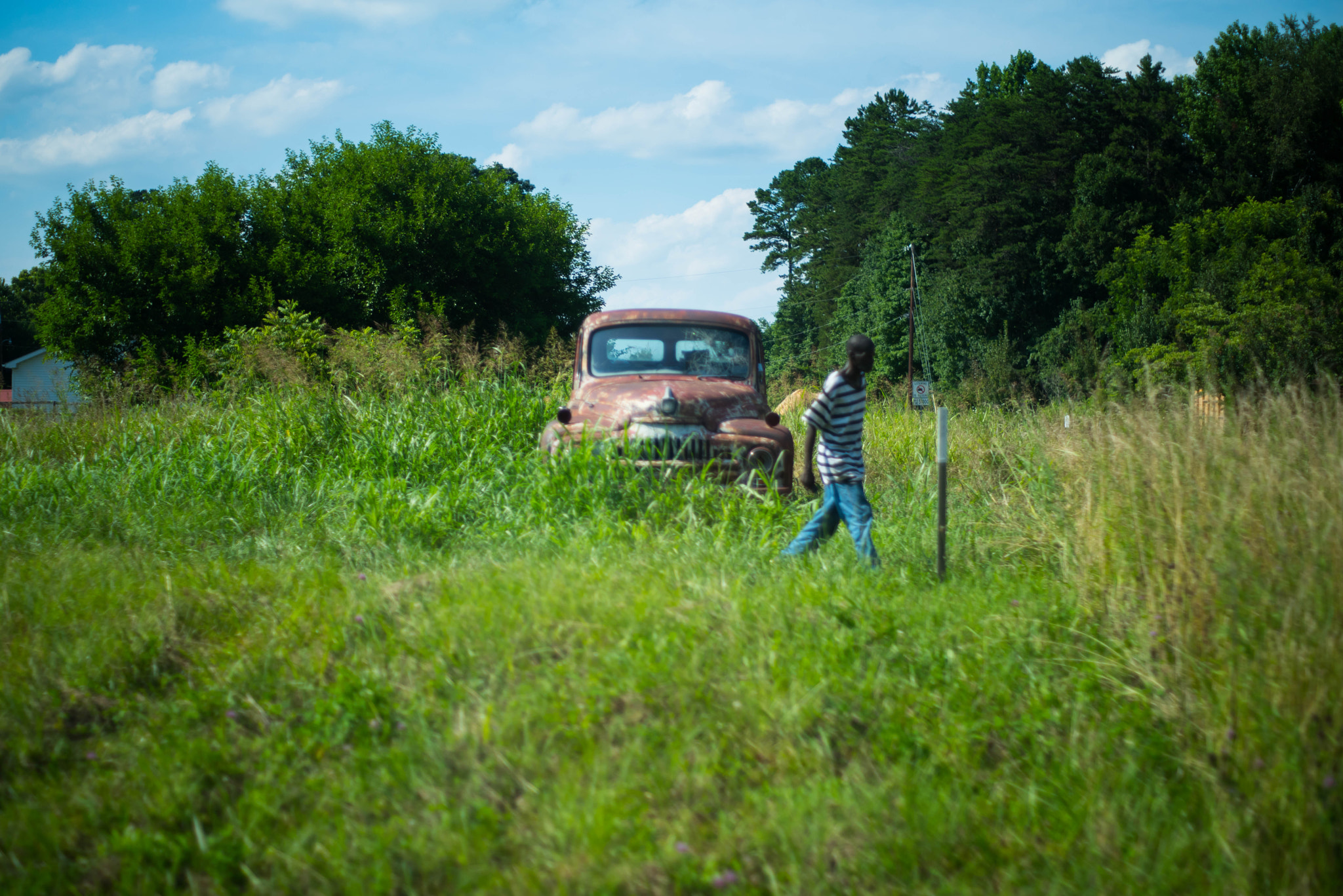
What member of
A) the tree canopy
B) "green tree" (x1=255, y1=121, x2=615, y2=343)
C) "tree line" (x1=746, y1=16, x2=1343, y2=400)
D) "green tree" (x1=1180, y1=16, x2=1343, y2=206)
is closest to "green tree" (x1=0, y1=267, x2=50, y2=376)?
the tree canopy

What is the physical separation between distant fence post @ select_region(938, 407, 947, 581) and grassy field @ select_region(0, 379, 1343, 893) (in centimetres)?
13

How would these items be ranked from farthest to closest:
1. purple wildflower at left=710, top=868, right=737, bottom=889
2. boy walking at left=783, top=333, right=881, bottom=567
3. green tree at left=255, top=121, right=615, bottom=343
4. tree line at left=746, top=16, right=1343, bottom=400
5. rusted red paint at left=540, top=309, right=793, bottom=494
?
tree line at left=746, top=16, right=1343, bottom=400 < green tree at left=255, top=121, right=615, bottom=343 < rusted red paint at left=540, top=309, right=793, bottom=494 < boy walking at left=783, top=333, right=881, bottom=567 < purple wildflower at left=710, top=868, right=737, bottom=889

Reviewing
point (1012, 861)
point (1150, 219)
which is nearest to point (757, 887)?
point (1012, 861)

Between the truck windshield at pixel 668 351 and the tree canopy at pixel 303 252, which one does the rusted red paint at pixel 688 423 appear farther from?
the tree canopy at pixel 303 252

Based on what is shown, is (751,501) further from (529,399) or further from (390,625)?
(529,399)

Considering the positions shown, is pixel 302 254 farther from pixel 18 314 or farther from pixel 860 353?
pixel 18 314

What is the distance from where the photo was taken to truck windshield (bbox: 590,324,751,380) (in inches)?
292

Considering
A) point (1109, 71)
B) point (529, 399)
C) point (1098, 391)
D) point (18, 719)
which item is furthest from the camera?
point (1109, 71)

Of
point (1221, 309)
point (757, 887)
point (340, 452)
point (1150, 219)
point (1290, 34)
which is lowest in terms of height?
point (757, 887)

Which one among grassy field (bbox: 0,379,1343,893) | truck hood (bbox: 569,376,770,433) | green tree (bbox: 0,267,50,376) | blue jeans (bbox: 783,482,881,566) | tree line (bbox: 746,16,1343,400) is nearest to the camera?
grassy field (bbox: 0,379,1343,893)

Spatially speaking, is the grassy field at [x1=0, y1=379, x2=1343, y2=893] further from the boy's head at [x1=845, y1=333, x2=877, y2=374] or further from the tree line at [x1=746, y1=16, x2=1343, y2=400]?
the tree line at [x1=746, y1=16, x2=1343, y2=400]

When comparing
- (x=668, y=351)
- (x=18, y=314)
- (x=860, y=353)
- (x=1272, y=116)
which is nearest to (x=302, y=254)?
(x=668, y=351)

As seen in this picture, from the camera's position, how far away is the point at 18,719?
3148 millimetres

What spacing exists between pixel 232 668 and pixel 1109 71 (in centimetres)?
5144
